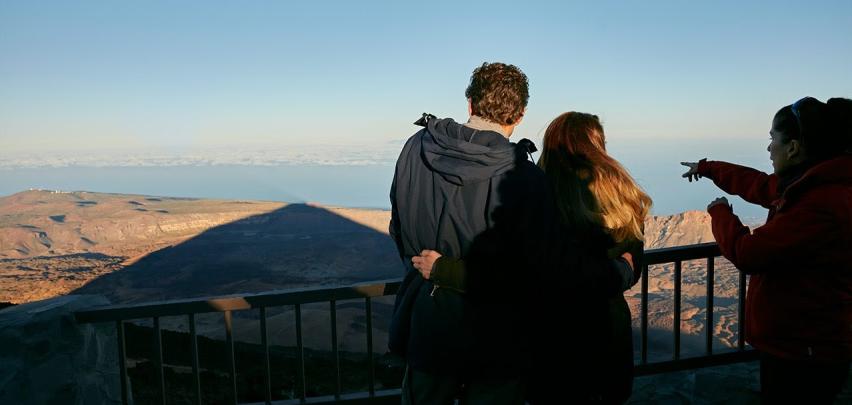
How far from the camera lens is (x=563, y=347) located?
2336mm

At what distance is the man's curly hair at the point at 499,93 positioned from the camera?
2164 millimetres

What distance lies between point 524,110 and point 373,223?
140 meters

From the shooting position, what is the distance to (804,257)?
92.4 inches

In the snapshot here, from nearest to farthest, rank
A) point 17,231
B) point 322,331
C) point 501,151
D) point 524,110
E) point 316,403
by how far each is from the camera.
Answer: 1. point 501,151
2. point 524,110
3. point 316,403
4. point 322,331
5. point 17,231

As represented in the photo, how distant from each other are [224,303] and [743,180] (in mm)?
2905

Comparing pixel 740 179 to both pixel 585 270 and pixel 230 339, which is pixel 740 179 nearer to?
pixel 585 270

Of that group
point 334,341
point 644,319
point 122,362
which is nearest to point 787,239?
point 644,319

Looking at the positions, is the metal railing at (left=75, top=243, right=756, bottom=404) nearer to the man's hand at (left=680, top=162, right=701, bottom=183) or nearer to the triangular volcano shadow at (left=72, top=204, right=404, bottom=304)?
the man's hand at (left=680, top=162, right=701, bottom=183)

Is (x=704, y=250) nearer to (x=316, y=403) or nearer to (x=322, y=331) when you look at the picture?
(x=316, y=403)

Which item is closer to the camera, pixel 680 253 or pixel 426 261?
pixel 426 261

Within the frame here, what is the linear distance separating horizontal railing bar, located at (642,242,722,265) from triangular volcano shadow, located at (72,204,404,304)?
238 ft

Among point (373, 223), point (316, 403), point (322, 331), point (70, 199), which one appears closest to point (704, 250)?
point (316, 403)

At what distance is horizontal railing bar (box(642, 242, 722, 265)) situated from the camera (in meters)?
3.84

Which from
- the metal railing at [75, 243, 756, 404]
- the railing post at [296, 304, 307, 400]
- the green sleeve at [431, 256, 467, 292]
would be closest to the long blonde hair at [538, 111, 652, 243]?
the green sleeve at [431, 256, 467, 292]
